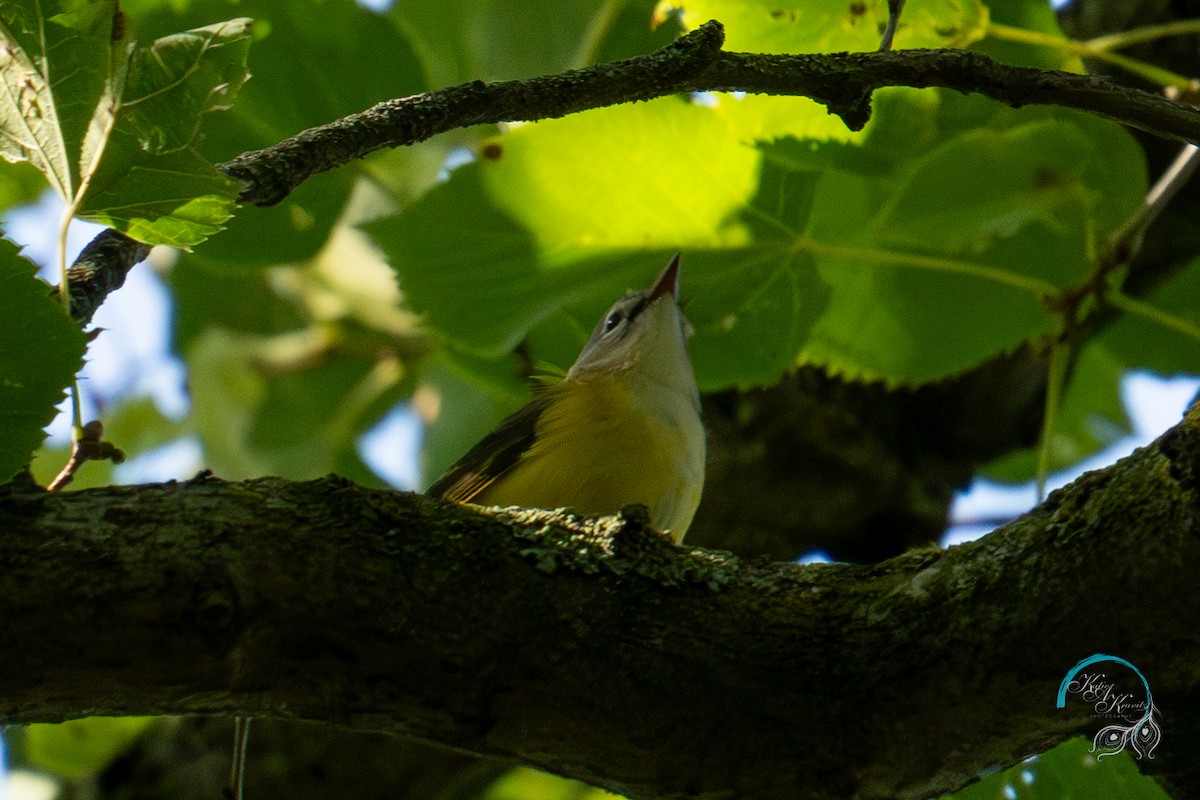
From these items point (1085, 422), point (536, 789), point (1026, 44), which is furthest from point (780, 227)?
point (536, 789)

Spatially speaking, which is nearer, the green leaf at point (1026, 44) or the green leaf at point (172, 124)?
the green leaf at point (172, 124)

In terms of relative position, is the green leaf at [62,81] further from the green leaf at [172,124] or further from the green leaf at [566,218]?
the green leaf at [566,218]

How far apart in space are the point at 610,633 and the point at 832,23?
1.62 metres

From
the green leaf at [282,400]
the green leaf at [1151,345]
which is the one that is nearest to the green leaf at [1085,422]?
the green leaf at [1151,345]

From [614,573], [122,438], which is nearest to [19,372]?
[614,573]

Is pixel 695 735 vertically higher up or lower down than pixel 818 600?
lower down

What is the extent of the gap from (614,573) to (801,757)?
385mm

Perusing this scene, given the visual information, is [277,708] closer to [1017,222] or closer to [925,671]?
[925,671]

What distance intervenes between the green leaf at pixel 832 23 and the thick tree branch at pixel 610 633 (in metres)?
1.34

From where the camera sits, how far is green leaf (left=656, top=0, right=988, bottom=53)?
106 inches

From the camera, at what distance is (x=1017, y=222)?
122 inches

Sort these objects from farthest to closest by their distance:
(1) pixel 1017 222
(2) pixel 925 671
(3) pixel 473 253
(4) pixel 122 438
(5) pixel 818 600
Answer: (4) pixel 122 438 < (3) pixel 473 253 < (1) pixel 1017 222 < (5) pixel 818 600 < (2) pixel 925 671

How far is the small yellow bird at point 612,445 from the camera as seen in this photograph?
3.22m

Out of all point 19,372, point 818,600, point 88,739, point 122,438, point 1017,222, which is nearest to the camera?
point 19,372
